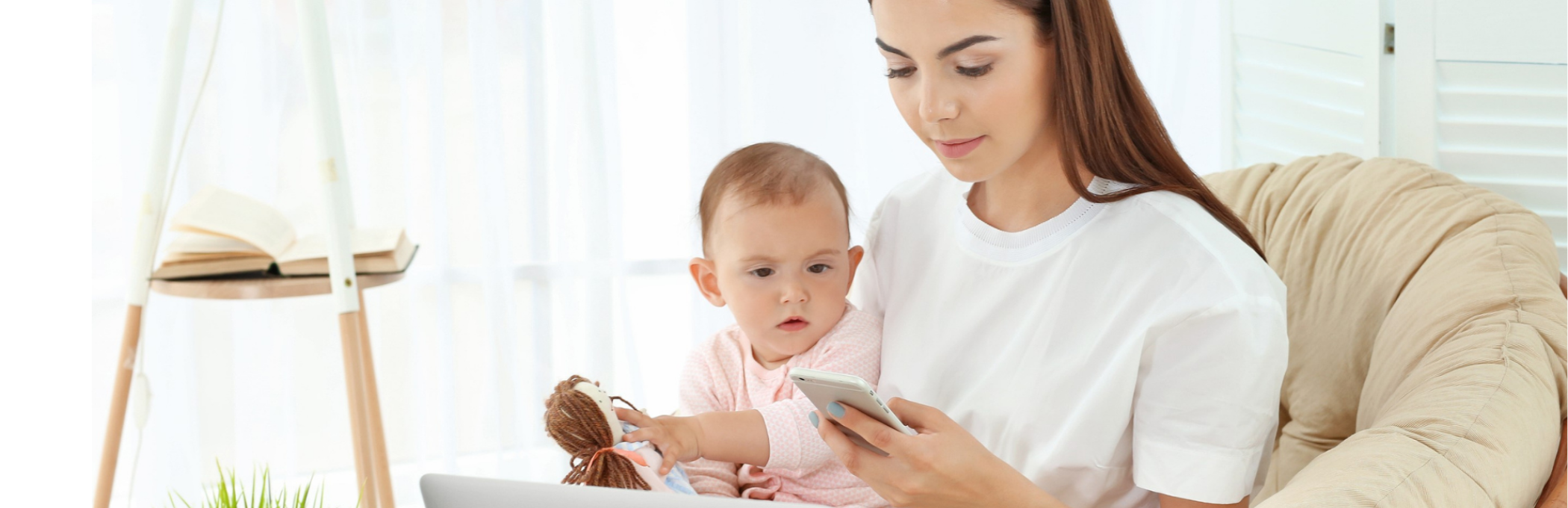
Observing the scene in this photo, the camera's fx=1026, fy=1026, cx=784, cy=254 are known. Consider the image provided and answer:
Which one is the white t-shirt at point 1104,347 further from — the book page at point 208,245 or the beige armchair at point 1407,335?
the book page at point 208,245

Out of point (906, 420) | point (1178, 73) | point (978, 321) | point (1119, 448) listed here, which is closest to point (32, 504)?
point (906, 420)

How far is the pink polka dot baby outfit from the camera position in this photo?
125 centimetres

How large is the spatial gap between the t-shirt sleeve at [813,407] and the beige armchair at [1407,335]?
0.51 metres

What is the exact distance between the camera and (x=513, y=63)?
2.53 metres

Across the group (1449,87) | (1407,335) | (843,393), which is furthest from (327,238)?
(1449,87)

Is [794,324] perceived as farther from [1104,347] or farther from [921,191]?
[1104,347]

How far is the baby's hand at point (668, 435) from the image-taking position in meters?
1.12

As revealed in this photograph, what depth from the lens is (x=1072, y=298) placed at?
3.75 ft

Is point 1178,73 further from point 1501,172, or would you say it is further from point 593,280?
point 593,280

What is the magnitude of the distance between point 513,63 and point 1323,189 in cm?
183

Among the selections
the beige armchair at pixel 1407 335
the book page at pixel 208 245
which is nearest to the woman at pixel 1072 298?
the beige armchair at pixel 1407 335

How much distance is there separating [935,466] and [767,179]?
0.48 m

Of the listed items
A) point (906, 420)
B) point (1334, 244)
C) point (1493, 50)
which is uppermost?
point (1493, 50)

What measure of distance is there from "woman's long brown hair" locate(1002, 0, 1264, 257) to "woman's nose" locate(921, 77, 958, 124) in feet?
0.37
